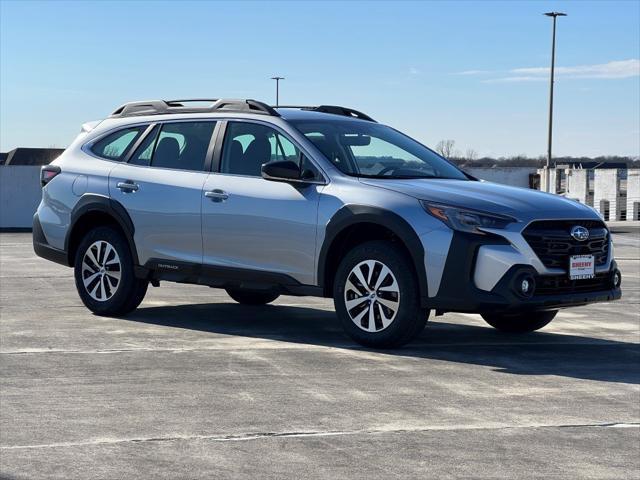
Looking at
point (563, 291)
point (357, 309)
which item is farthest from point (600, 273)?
point (357, 309)

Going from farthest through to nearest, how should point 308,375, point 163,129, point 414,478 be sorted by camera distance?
point 163,129
point 308,375
point 414,478

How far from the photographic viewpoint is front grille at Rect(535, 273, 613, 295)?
8.63m

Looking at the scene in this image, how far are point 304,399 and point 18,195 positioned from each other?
31.9 m

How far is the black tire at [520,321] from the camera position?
1024 centimetres

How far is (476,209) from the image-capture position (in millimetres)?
8586

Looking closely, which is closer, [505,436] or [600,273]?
[505,436]

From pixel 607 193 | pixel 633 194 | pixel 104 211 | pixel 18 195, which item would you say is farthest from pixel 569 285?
pixel 607 193

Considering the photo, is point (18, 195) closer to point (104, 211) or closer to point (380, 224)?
point (104, 211)

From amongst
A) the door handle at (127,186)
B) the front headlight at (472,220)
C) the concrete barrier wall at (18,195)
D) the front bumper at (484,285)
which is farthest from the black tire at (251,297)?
the concrete barrier wall at (18,195)

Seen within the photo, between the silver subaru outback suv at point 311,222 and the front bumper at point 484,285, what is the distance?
0.01 metres

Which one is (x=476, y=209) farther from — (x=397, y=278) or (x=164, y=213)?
(x=164, y=213)

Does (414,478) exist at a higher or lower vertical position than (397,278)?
lower

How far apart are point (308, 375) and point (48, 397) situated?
1742 millimetres

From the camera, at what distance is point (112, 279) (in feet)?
35.6
